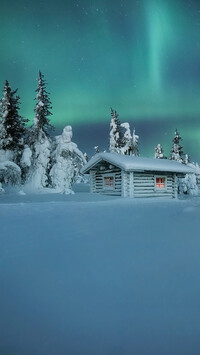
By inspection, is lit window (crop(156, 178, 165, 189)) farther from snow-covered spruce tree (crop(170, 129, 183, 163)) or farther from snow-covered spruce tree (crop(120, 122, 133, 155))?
snow-covered spruce tree (crop(170, 129, 183, 163))

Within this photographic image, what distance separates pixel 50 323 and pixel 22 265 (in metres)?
1.75

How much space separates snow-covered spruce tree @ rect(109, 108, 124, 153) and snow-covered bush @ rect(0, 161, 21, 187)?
2086cm

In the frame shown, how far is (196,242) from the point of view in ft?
19.0

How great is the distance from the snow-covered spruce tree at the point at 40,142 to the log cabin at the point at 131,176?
533 cm

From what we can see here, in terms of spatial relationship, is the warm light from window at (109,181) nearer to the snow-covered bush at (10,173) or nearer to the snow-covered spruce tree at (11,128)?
the snow-covered bush at (10,173)

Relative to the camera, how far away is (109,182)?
70.4 ft

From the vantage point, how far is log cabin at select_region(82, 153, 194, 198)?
19375mm

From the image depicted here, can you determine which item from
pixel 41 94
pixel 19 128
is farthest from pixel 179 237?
pixel 41 94

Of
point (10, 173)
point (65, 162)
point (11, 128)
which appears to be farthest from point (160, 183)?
point (11, 128)

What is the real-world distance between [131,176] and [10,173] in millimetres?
Answer: 10021

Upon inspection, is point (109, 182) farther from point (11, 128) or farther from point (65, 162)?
point (11, 128)

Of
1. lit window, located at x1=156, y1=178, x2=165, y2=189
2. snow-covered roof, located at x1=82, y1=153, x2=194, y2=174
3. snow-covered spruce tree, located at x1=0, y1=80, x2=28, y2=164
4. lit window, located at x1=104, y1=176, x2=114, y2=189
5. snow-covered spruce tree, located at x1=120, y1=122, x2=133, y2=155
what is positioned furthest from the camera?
snow-covered spruce tree, located at x1=120, y1=122, x2=133, y2=155

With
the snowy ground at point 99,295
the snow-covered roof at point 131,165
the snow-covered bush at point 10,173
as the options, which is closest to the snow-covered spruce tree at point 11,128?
the snow-covered bush at point 10,173

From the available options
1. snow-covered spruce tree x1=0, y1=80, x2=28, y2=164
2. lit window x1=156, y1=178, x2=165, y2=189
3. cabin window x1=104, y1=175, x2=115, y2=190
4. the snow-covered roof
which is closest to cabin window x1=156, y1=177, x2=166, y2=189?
lit window x1=156, y1=178, x2=165, y2=189
